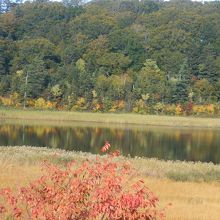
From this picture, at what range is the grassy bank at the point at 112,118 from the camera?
321 feet

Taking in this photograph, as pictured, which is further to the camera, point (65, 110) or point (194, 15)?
point (194, 15)

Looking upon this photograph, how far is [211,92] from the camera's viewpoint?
124m

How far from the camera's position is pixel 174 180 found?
84.2 ft

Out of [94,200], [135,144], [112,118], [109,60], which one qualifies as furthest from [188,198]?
[109,60]

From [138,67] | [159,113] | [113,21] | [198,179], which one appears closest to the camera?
[198,179]

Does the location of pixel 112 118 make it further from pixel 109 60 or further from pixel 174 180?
pixel 174 180

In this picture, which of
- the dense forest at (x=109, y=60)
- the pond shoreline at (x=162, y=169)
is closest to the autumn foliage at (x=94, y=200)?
the pond shoreline at (x=162, y=169)

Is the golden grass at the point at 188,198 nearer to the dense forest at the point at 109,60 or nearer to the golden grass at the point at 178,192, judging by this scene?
the golden grass at the point at 178,192

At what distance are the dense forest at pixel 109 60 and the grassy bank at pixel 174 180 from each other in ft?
264

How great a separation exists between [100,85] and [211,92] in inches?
1092

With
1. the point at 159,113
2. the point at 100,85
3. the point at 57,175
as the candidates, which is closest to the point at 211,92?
the point at 159,113

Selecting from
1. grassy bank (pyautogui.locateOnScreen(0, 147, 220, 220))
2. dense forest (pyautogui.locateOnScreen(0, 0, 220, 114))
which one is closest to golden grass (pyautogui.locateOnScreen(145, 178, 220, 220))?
grassy bank (pyautogui.locateOnScreen(0, 147, 220, 220))

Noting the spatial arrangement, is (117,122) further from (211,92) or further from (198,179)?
(198,179)

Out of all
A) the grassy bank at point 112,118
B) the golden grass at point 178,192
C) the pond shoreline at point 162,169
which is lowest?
the grassy bank at point 112,118
